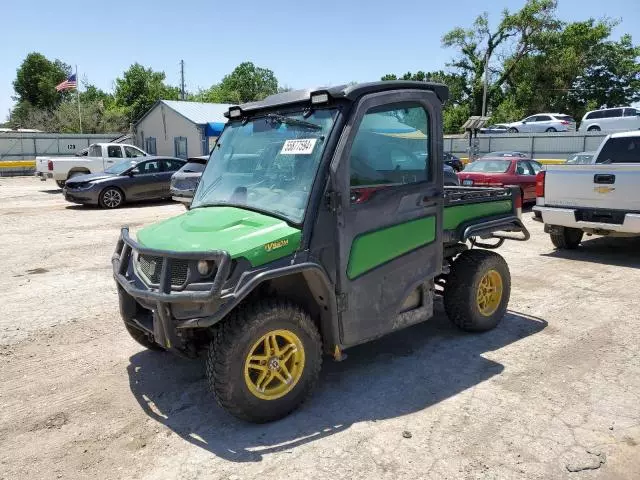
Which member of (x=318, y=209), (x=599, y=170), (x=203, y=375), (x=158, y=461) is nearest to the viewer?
(x=158, y=461)

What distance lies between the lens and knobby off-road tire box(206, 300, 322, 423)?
3346mm

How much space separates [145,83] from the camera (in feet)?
182

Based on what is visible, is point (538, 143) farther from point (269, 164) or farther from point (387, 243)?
point (269, 164)

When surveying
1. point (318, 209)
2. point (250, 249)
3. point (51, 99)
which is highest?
point (51, 99)

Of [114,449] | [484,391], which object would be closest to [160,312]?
[114,449]

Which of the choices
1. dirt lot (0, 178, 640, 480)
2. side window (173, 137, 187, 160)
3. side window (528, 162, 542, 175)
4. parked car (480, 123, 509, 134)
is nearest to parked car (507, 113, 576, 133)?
parked car (480, 123, 509, 134)

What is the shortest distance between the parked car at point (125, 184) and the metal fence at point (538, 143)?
680 inches

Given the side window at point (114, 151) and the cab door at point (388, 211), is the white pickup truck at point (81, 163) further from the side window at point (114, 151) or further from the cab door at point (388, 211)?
the cab door at point (388, 211)

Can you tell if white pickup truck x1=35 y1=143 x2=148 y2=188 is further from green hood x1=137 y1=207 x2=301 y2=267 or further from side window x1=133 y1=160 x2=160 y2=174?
green hood x1=137 y1=207 x2=301 y2=267

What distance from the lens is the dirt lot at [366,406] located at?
3182mm

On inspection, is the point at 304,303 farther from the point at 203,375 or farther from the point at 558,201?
the point at 558,201

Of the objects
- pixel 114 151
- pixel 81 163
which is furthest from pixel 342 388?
pixel 114 151

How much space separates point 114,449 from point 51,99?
67.1 m

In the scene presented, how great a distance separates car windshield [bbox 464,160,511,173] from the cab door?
11.3 metres
